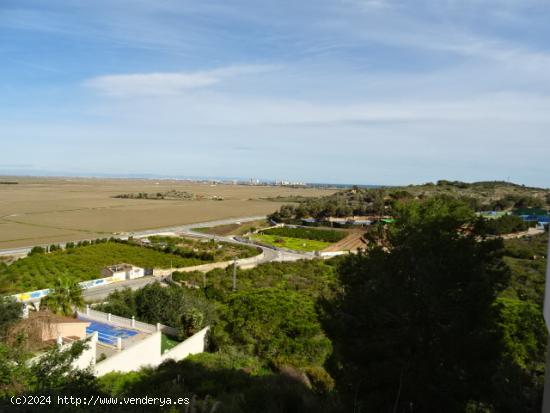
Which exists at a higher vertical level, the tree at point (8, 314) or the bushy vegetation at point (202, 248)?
the tree at point (8, 314)

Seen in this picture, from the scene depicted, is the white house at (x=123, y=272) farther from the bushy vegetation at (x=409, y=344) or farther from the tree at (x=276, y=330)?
the bushy vegetation at (x=409, y=344)

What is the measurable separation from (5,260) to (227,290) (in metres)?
19.7

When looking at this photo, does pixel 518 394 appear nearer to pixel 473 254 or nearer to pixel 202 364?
pixel 473 254

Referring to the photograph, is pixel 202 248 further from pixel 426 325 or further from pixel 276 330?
pixel 426 325

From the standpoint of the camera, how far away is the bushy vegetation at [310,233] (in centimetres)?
5197

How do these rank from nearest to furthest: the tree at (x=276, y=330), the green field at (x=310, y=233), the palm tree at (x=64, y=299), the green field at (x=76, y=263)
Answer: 1. the tree at (x=276, y=330)
2. the palm tree at (x=64, y=299)
3. the green field at (x=76, y=263)
4. the green field at (x=310, y=233)

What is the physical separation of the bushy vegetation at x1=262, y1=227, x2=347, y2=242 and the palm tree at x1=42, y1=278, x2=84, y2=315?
3605cm

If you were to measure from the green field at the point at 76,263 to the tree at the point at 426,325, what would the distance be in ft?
65.4

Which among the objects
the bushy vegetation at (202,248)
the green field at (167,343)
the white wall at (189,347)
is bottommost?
the bushy vegetation at (202,248)

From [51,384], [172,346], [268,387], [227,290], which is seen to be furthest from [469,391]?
[227,290]

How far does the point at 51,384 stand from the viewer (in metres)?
8.02

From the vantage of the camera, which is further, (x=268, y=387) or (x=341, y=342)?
(x=268, y=387)

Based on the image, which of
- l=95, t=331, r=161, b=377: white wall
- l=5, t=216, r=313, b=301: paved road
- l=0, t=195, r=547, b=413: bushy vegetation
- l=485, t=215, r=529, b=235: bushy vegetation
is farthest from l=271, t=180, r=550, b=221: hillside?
l=0, t=195, r=547, b=413: bushy vegetation

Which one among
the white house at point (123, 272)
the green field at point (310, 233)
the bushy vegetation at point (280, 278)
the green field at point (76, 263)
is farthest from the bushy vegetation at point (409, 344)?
the green field at point (310, 233)
